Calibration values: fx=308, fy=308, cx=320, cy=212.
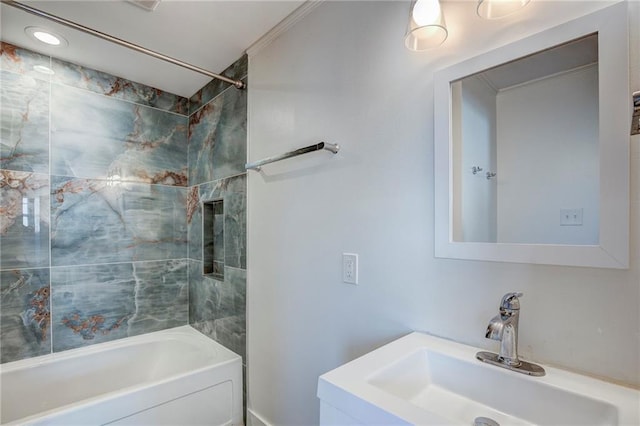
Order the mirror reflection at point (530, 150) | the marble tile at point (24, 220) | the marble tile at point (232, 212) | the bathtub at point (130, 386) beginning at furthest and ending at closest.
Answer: the marble tile at point (232, 212), the marble tile at point (24, 220), the bathtub at point (130, 386), the mirror reflection at point (530, 150)

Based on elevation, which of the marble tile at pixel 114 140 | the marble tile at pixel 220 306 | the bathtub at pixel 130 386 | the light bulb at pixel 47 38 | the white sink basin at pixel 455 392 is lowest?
the bathtub at pixel 130 386

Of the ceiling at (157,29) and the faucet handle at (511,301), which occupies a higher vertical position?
the ceiling at (157,29)

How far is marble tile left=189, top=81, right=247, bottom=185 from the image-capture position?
208cm

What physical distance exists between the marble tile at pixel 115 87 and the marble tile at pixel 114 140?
46 mm

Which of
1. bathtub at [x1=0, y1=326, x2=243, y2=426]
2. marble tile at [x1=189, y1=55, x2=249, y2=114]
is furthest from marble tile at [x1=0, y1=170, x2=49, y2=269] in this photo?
marble tile at [x1=189, y1=55, x2=249, y2=114]

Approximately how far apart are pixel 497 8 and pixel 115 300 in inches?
110

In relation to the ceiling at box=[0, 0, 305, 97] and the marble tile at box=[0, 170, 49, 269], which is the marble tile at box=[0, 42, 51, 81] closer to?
the ceiling at box=[0, 0, 305, 97]

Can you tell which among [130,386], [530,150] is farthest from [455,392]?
[130,386]

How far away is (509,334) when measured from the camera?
0.84 meters

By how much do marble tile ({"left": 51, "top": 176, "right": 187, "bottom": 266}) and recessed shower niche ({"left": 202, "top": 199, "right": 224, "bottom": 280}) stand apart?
12.2 inches

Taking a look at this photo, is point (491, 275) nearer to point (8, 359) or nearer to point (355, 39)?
point (355, 39)

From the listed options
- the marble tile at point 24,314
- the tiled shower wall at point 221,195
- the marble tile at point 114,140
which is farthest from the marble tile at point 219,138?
the marble tile at point 24,314

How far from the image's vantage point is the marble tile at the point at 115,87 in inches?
83.7

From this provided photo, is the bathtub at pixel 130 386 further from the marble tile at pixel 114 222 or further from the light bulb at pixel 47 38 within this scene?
the light bulb at pixel 47 38
